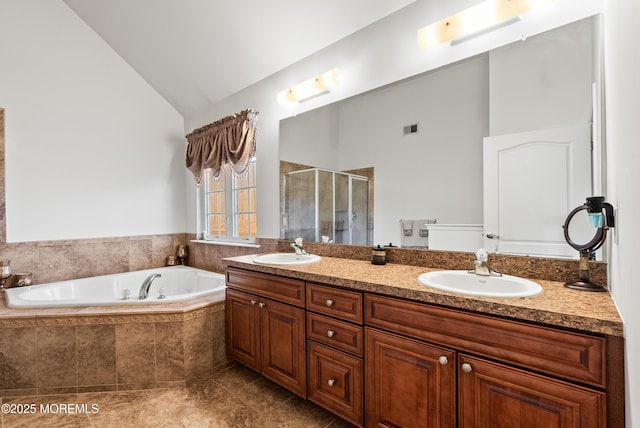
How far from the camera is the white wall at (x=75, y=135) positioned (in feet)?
8.42

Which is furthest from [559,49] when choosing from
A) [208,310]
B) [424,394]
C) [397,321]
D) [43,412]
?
[43,412]

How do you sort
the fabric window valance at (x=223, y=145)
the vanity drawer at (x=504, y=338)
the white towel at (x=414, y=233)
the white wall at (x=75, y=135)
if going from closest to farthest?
the vanity drawer at (x=504, y=338) → the white towel at (x=414, y=233) → the white wall at (x=75, y=135) → the fabric window valance at (x=223, y=145)

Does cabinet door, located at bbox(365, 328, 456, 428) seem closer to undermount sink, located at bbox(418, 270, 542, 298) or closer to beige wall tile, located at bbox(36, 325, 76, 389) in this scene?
undermount sink, located at bbox(418, 270, 542, 298)

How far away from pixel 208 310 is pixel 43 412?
104cm

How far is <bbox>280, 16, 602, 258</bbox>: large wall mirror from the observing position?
1.32 m

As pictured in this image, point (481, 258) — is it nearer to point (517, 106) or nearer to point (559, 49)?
point (517, 106)

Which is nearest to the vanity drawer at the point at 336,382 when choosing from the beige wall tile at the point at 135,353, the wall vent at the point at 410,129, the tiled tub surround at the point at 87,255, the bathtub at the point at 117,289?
the bathtub at the point at 117,289

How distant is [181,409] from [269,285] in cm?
90

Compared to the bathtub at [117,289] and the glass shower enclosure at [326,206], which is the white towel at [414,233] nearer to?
the glass shower enclosure at [326,206]

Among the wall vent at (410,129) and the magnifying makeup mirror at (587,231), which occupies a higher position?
the wall vent at (410,129)

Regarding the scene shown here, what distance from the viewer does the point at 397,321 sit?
1.27 m

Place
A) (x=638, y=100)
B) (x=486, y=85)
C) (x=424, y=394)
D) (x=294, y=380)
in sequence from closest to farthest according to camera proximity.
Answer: (x=638, y=100), (x=424, y=394), (x=486, y=85), (x=294, y=380)

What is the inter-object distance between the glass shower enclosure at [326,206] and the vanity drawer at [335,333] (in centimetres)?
65

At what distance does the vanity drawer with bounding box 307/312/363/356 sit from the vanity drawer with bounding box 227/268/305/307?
0.43 feet
